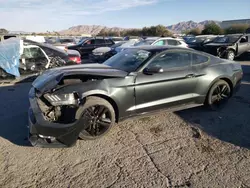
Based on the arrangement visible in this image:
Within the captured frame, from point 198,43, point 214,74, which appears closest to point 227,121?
point 214,74

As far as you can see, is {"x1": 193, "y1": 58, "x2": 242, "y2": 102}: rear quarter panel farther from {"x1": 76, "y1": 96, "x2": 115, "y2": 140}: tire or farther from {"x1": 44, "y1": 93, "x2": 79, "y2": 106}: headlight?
{"x1": 44, "y1": 93, "x2": 79, "y2": 106}: headlight

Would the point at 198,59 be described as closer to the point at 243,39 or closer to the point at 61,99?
the point at 61,99

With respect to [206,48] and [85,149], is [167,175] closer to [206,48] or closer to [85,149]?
[85,149]

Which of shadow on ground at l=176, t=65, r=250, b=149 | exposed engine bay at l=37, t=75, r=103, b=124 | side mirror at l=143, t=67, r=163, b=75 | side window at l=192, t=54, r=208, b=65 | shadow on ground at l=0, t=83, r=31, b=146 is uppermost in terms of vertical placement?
side window at l=192, t=54, r=208, b=65

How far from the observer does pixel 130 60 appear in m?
4.57

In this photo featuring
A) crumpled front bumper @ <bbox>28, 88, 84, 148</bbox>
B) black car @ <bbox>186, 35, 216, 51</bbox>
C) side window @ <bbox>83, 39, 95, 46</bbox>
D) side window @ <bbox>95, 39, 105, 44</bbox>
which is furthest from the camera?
side window @ <bbox>95, 39, 105, 44</bbox>

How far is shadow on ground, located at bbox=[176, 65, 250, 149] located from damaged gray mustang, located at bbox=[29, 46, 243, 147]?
30cm

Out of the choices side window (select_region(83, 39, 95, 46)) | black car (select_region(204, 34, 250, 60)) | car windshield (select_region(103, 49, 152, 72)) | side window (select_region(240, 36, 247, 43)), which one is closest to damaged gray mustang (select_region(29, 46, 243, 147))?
car windshield (select_region(103, 49, 152, 72))

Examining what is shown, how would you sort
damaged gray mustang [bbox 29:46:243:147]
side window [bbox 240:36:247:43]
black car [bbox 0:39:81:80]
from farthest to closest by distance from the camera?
side window [bbox 240:36:247:43] → black car [bbox 0:39:81:80] → damaged gray mustang [bbox 29:46:243:147]

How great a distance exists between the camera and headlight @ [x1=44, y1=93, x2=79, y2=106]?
137 inches

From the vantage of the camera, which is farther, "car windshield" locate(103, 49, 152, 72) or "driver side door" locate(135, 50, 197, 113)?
"car windshield" locate(103, 49, 152, 72)

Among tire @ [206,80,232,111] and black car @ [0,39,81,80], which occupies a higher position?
black car @ [0,39,81,80]

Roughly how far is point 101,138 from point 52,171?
1.07 metres

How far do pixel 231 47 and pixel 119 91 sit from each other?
12.0 m
